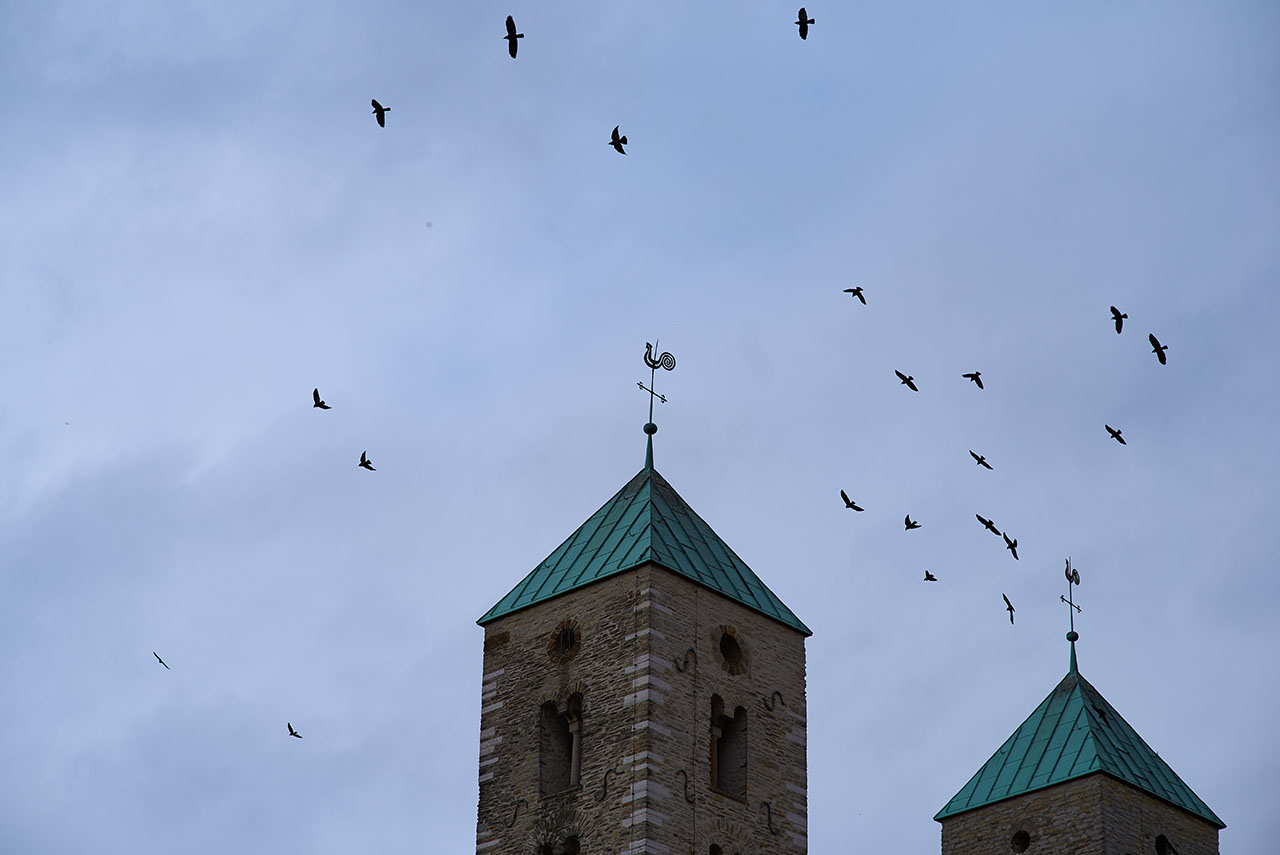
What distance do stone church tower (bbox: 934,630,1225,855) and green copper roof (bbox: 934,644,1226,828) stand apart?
29mm

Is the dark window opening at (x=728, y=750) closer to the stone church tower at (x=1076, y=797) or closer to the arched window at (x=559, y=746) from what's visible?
the arched window at (x=559, y=746)

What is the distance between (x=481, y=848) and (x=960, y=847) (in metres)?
11.0

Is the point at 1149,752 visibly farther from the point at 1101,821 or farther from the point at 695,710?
the point at 695,710

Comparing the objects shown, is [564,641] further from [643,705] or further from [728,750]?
[728,750]

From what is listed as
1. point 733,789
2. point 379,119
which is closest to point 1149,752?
point 733,789

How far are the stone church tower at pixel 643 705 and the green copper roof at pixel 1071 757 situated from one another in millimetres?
5978

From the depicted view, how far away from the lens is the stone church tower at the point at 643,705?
4656cm

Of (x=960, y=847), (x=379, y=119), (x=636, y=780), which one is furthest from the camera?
(x=960, y=847)

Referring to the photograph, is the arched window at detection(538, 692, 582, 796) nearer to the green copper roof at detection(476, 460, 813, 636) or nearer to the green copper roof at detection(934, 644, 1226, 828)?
the green copper roof at detection(476, 460, 813, 636)

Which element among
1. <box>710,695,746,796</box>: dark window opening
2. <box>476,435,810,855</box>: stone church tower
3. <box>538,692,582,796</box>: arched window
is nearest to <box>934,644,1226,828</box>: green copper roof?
<box>476,435,810,855</box>: stone church tower

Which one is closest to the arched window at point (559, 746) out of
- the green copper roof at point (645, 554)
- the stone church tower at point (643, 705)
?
the stone church tower at point (643, 705)

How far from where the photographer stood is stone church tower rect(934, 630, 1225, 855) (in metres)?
51.9

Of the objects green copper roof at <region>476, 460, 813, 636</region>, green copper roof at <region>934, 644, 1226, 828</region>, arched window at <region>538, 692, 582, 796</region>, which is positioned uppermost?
green copper roof at <region>476, 460, 813, 636</region>

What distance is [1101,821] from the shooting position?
169ft
